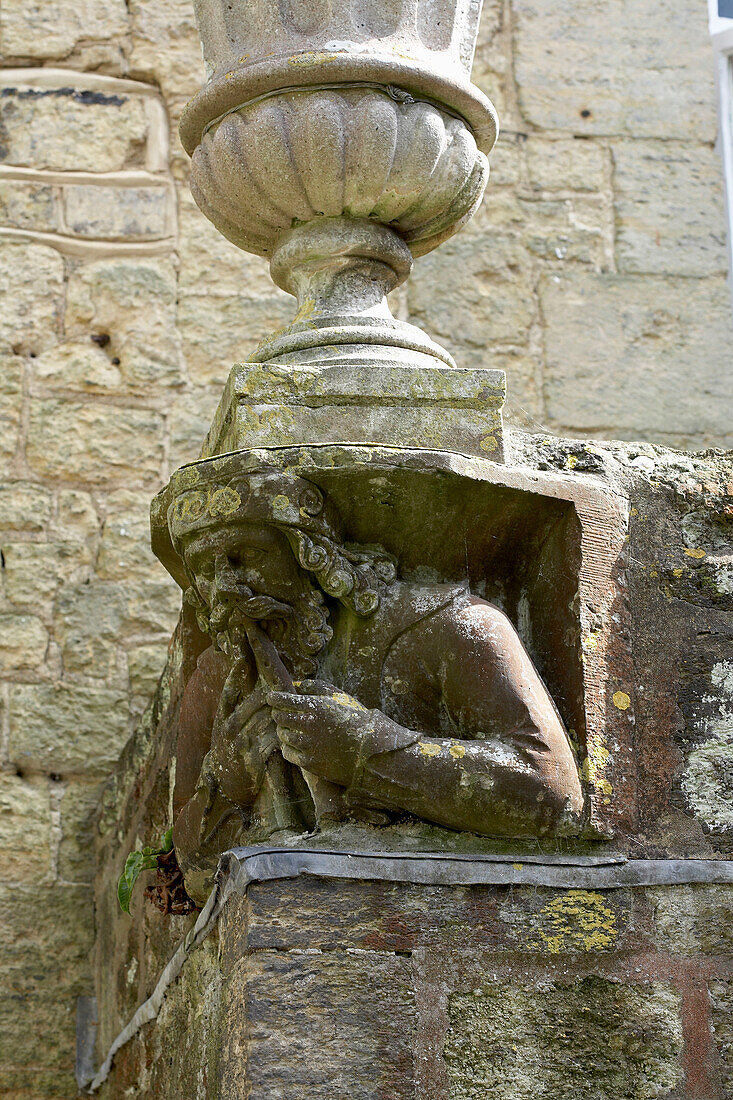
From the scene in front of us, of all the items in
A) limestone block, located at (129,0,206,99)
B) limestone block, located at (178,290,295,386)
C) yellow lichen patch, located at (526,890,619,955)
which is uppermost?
limestone block, located at (129,0,206,99)

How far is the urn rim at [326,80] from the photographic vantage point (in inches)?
116

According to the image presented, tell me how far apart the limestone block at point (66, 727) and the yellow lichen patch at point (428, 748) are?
2.30 m

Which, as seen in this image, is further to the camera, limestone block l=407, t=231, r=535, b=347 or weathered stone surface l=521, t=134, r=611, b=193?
weathered stone surface l=521, t=134, r=611, b=193

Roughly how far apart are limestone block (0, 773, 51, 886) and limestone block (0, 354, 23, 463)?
1.03 m

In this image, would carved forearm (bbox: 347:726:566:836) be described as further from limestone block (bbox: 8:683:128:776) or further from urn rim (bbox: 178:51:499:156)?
limestone block (bbox: 8:683:128:776)

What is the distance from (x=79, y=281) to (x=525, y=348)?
1.50 metres

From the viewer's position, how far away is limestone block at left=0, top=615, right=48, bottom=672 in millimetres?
4727

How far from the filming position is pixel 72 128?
526 centimetres

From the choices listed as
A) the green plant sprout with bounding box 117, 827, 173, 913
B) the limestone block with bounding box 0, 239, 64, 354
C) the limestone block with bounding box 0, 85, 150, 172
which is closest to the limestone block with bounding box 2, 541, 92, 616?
the limestone block with bounding box 0, 239, 64, 354

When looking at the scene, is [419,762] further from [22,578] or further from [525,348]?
[525,348]

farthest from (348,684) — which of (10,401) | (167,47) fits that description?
(167,47)

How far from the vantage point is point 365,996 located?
2.38 m

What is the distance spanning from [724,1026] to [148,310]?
329 centimetres

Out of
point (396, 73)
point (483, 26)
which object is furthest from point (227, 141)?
point (483, 26)
